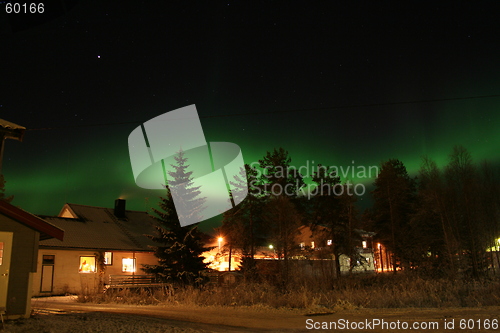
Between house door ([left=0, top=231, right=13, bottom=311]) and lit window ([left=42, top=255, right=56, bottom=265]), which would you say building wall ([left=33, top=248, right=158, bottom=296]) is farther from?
house door ([left=0, top=231, right=13, bottom=311])

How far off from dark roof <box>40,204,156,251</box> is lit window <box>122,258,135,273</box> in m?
1.01

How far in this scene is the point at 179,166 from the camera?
25.9 meters

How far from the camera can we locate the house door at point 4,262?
11141 mm

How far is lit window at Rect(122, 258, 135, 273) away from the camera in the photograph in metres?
31.4

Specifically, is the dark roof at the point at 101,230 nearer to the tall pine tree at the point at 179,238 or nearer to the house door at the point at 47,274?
the house door at the point at 47,274

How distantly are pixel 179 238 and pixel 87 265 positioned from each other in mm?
9083

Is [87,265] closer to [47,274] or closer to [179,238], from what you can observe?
[47,274]

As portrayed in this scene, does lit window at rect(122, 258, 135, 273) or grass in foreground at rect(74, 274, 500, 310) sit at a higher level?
lit window at rect(122, 258, 135, 273)

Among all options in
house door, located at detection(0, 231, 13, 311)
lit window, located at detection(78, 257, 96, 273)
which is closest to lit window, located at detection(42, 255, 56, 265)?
lit window, located at detection(78, 257, 96, 273)

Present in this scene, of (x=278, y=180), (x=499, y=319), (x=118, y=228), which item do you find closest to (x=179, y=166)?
(x=118, y=228)

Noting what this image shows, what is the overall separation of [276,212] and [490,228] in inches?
771

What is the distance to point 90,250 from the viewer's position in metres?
29.1

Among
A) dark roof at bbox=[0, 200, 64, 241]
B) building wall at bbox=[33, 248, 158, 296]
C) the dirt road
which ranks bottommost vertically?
the dirt road

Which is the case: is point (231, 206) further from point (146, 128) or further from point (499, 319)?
point (499, 319)
